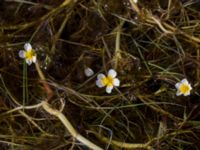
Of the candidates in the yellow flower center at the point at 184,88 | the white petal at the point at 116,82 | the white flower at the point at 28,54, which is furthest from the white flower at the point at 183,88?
the white flower at the point at 28,54

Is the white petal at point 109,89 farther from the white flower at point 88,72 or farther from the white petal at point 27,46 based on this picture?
the white petal at point 27,46

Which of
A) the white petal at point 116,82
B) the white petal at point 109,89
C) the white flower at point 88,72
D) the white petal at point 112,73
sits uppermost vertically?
the white flower at point 88,72

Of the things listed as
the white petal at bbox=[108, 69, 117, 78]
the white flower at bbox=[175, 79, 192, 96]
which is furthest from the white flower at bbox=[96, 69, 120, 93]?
the white flower at bbox=[175, 79, 192, 96]

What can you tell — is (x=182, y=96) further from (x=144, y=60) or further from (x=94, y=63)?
(x=94, y=63)

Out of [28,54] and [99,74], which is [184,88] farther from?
[28,54]

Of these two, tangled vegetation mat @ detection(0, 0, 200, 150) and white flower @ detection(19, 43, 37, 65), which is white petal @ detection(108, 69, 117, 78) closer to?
tangled vegetation mat @ detection(0, 0, 200, 150)

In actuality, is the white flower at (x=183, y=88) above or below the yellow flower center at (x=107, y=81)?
below
